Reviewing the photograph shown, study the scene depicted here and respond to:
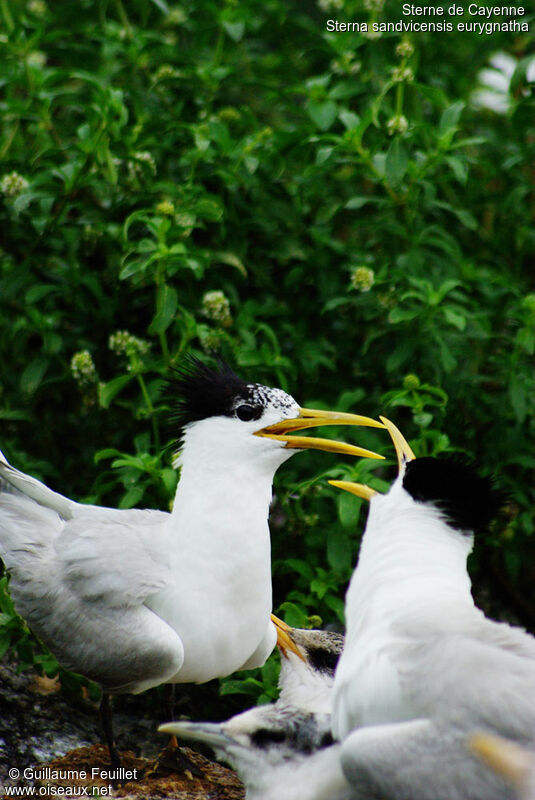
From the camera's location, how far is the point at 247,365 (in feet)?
11.6

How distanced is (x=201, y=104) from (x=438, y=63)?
4.02 ft

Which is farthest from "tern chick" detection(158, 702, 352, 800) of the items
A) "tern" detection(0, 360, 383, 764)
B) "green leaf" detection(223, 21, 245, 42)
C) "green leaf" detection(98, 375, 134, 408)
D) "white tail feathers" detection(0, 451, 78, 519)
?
"green leaf" detection(223, 21, 245, 42)

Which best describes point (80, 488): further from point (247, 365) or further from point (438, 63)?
point (438, 63)

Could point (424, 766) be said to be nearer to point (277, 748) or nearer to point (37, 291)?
point (277, 748)

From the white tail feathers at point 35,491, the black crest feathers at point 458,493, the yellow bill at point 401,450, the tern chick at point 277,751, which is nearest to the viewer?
the tern chick at point 277,751

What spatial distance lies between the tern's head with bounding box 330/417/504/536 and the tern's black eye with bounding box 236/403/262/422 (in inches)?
18.7

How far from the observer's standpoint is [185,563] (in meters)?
2.80

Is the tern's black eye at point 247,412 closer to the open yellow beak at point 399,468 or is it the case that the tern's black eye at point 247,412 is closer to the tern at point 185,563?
the tern at point 185,563

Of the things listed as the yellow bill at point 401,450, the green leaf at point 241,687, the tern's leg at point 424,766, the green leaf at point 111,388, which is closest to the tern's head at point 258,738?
the tern's leg at point 424,766

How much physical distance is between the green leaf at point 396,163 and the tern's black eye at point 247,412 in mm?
1150

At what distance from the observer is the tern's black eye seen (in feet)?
9.42

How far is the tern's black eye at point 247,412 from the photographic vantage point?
9.42ft

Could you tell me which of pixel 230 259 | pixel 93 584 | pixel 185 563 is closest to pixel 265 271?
pixel 230 259

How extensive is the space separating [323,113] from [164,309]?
1.08 metres
